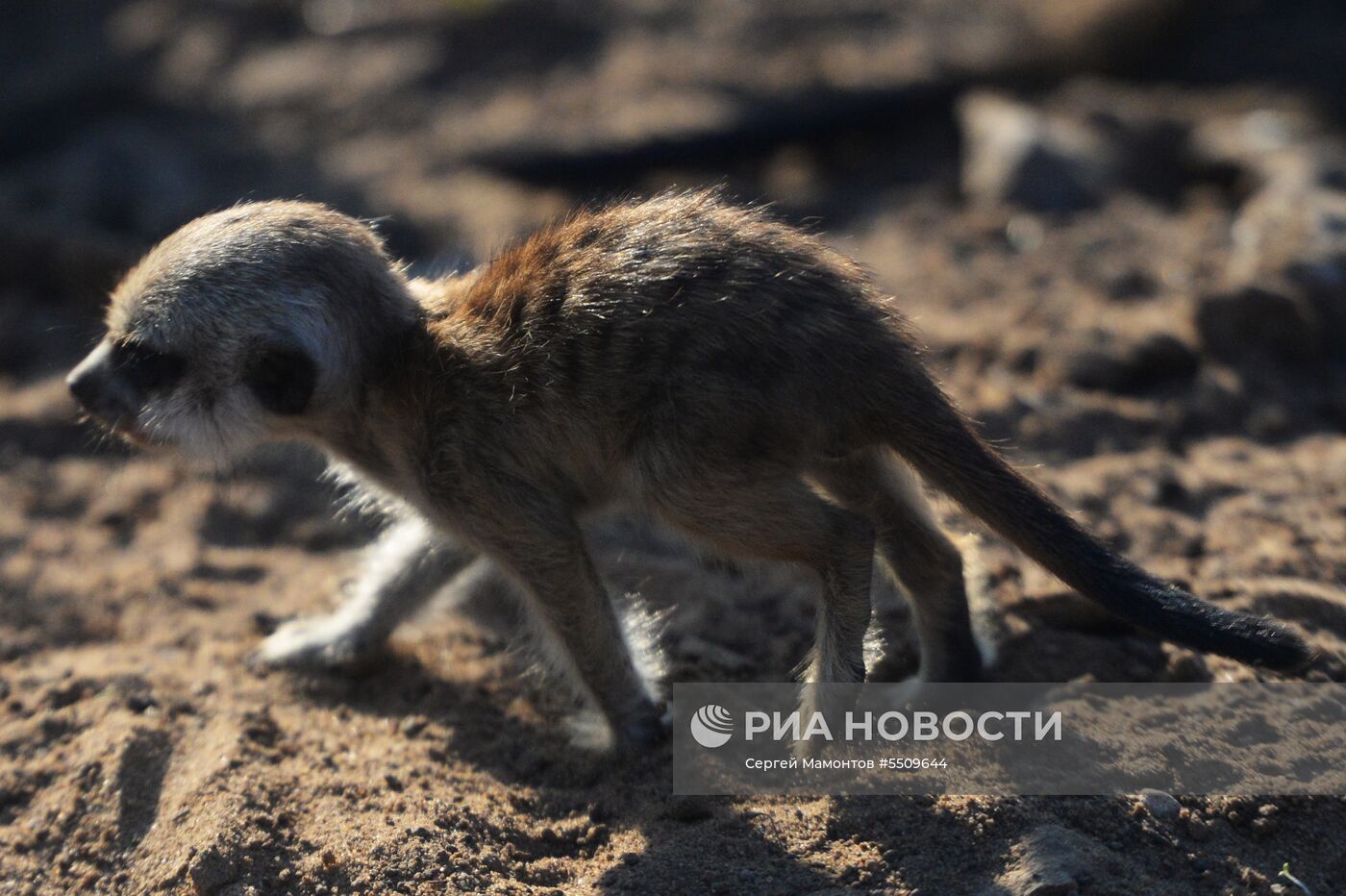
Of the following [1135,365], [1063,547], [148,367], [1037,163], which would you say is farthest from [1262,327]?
→ [148,367]

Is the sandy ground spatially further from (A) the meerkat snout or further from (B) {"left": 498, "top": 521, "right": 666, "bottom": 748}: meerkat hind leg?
(A) the meerkat snout

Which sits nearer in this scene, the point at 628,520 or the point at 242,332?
the point at 242,332

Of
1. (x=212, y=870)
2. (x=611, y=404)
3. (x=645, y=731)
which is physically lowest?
(x=212, y=870)

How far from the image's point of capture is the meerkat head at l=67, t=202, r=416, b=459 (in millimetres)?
4684

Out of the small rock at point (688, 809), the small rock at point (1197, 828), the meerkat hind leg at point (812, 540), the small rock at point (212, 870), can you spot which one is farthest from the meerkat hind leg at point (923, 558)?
the small rock at point (212, 870)

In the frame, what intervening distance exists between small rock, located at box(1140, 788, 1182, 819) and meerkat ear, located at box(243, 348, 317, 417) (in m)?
3.26

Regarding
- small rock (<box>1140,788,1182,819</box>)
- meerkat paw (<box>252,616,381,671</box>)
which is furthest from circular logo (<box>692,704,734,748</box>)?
meerkat paw (<box>252,616,381,671</box>)

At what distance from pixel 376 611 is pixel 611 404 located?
1.64 m

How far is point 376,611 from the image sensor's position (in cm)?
532

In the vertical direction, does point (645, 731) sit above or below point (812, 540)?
below

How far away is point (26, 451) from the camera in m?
7.03

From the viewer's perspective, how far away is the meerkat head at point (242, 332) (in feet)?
15.4

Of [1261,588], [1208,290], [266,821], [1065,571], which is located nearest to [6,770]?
[266,821]

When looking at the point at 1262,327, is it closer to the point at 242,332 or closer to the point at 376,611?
the point at 376,611
